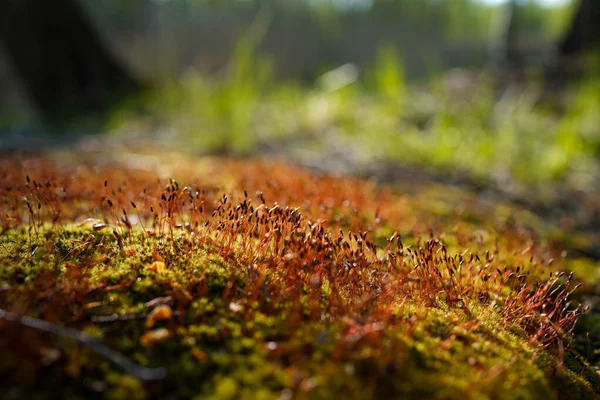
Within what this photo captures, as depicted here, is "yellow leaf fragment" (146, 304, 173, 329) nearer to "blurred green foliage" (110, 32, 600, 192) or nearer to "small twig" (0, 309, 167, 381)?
→ "small twig" (0, 309, 167, 381)

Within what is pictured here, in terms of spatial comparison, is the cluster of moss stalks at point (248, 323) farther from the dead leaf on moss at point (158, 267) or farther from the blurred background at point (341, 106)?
the blurred background at point (341, 106)

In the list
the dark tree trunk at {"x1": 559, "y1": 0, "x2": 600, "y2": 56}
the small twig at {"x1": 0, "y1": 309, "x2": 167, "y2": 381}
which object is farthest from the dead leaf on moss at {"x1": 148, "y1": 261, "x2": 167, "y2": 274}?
the dark tree trunk at {"x1": 559, "y1": 0, "x2": 600, "y2": 56}

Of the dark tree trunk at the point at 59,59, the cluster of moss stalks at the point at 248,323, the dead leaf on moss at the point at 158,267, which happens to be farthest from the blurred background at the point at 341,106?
the dead leaf on moss at the point at 158,267

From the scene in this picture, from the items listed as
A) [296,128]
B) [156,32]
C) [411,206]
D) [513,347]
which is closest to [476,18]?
[156,32]

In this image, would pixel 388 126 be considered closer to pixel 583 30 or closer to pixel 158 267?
pixel 158 267

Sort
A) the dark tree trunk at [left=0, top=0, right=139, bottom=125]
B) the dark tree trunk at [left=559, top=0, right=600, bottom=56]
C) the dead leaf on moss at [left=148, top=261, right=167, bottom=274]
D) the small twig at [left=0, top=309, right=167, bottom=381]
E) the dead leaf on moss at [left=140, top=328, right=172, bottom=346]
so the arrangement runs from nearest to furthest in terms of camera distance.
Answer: the small twig at [left=0, top=309, right=167, bottom=381] < the dead leaf on moss at [left=140, top=328, right=172, bottom=346] < the dead leaf on moss at [left=148, top=261, right=167, bottom=274] < the dark tree trunk at [left=0, top=0, right=139, bottom=125] < the dark tree trunk at [left=559, top=0, right=600, bottom=56]

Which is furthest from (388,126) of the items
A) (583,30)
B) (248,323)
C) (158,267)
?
(583,30)
